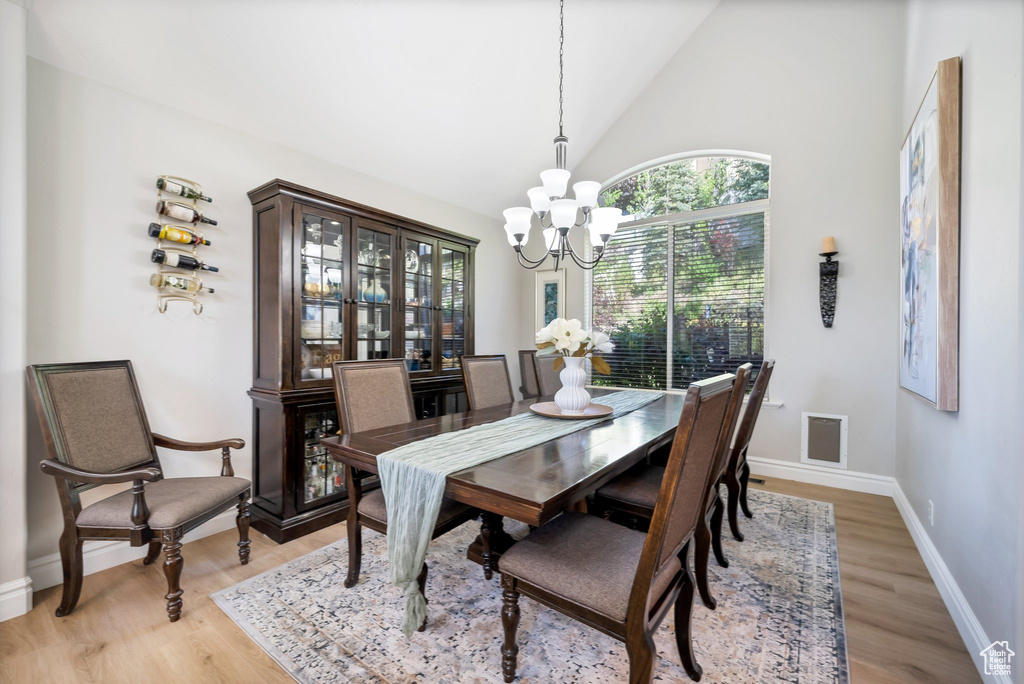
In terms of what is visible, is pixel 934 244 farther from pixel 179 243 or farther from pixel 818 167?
pixel 179 243

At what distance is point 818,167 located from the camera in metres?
3.30

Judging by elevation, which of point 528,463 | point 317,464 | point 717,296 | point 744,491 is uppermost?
point 717,296

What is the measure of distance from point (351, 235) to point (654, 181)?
296 centimetres

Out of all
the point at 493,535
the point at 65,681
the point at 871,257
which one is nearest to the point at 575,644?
the point at 493,535

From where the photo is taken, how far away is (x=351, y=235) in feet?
8.94

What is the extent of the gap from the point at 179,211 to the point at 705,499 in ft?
9.29

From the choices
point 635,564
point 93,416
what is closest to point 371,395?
point 93,416

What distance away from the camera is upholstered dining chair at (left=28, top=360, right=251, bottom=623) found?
168 centimetres

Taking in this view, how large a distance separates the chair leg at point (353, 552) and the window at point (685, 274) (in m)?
3.05

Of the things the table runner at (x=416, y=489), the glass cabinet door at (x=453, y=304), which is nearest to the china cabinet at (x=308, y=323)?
the glass cabinet door at (x=453, y=304)

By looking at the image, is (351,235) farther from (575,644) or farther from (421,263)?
(575,644)

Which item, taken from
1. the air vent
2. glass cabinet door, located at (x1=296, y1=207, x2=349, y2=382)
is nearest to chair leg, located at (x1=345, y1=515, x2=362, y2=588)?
glass cabinet door, located at (x1=296, y1=207, x2=349, y2=382)

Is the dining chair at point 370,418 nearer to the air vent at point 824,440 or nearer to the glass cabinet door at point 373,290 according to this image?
the glass cabinet door at point 373,290

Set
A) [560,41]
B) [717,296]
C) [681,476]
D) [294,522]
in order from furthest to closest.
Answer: [717,296]
[560,41]
[294,522]
[681,476]
